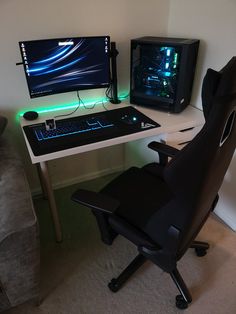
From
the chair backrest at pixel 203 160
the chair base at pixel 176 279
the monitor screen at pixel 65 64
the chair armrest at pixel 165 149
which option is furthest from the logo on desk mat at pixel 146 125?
the chair base at pixel 176 279

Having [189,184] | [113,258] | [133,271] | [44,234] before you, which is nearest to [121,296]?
[133,271]

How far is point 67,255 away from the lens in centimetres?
162

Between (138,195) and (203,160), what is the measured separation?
652 mm

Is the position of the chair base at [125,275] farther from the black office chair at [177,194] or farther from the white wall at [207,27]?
the white wall at [207,27]

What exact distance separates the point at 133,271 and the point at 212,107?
1120mm

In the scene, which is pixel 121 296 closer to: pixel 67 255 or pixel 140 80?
pixel 67 255

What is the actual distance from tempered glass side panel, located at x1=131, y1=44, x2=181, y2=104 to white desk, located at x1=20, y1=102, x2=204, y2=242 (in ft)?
0.41

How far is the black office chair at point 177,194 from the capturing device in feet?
2.31

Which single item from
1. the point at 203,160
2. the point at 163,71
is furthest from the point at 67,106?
the point at 203,160

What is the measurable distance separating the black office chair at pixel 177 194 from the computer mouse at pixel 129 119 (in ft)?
0.83

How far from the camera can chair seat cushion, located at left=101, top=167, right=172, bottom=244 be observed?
4.00 ft

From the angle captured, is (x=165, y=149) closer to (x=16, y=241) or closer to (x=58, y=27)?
(x=16, y=241)

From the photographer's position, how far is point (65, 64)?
1.55 m

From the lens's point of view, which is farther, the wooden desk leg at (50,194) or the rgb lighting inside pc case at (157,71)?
the rgb lighting inside pc case at (157,71)
